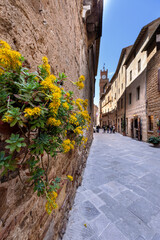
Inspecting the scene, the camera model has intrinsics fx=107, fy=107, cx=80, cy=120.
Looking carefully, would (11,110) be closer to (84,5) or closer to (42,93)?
(42,93)

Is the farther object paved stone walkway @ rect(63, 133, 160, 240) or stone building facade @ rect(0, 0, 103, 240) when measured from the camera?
paved stone walkway @ rect(63, 133, 160, 240)

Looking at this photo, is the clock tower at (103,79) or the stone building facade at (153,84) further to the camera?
the clock tower at (103,79)

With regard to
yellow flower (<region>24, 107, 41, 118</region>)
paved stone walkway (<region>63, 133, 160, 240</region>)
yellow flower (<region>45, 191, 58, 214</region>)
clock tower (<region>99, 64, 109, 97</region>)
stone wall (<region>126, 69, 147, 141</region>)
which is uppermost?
clock tower (<region>99, 64, 109, 97</region>)

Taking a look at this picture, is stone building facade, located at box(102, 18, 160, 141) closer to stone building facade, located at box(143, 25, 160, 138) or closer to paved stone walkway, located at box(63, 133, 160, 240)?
stone building facade, located at box(143, 25, 160, 138)

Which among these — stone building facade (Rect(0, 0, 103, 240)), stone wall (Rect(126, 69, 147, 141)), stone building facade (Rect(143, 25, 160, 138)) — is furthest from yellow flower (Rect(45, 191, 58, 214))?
stone wall (Rect(126, 69, 147, 141))

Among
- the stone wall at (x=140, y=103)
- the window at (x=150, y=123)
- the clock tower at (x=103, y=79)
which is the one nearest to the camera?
the window at (x=150, y=123)

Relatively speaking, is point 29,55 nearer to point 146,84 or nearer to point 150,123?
point 150,123

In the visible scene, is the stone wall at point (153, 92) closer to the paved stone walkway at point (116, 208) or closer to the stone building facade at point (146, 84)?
the stone building facade at point (146, 84)

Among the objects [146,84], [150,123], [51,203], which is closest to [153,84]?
[146,84]

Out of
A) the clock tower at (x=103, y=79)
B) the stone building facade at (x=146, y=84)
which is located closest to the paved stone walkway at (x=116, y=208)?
the stone building facade at (x=146, y=84)

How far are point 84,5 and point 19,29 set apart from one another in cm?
372

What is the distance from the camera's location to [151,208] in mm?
1960

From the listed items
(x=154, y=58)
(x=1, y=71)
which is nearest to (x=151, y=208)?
(x=1, y=71)

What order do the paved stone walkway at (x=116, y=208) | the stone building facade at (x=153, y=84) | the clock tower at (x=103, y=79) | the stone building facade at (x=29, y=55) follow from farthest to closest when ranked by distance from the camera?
the clock tower at (x=103, y=79) < the stone building facade at (x=153, y=84) < the paved stone walkway at (x=116, y=208) < the stone building facade at (x=29, y=55)
